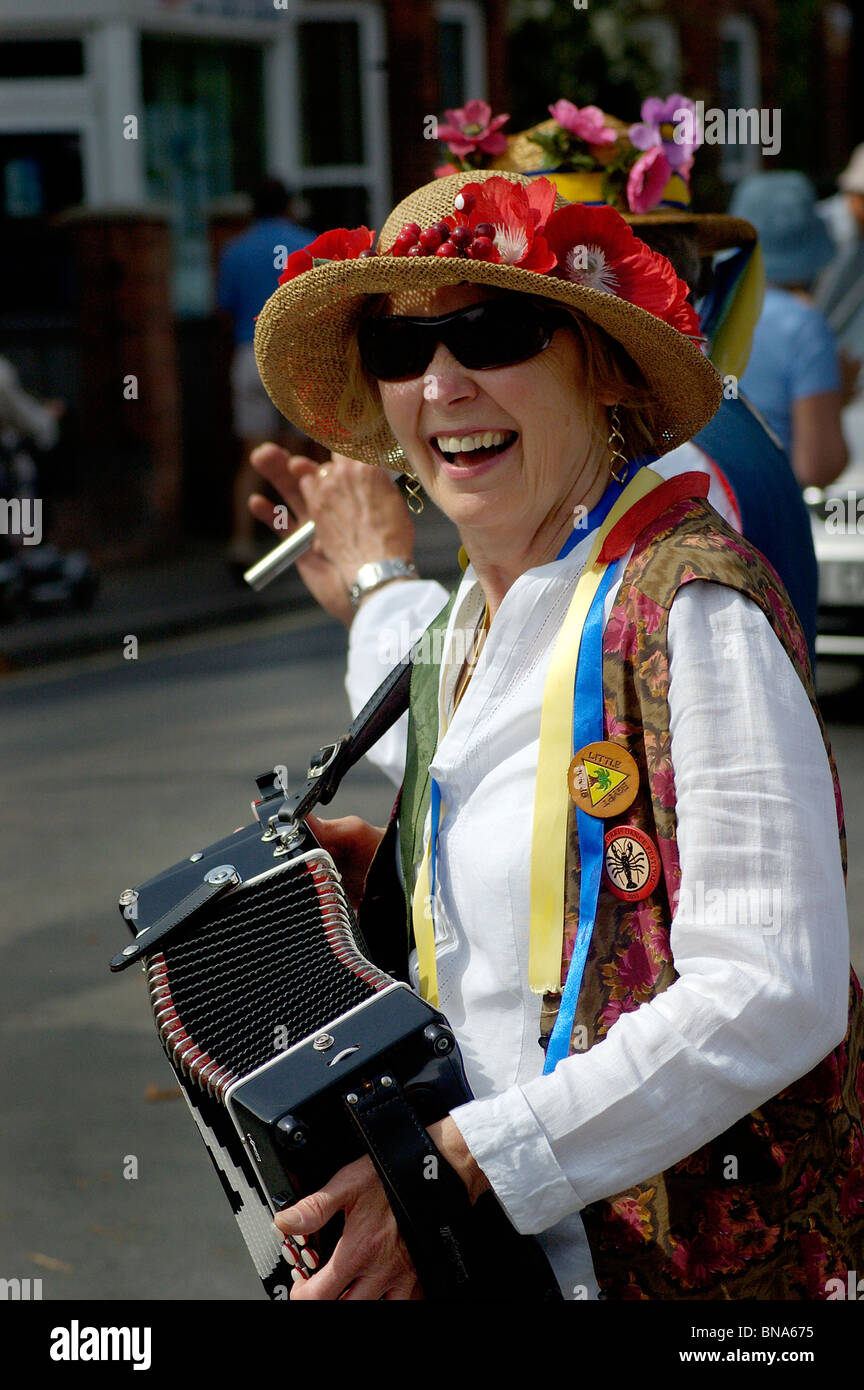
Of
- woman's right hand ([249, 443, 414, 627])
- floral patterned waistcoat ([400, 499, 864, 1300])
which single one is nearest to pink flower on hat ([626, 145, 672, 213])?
woman's right hand ([249, 443, 414, 627])

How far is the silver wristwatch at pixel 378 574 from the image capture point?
2922mm

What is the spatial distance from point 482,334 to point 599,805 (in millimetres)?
570

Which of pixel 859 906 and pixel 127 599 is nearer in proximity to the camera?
pixel 859 906

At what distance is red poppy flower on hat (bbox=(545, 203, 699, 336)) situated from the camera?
201 cm

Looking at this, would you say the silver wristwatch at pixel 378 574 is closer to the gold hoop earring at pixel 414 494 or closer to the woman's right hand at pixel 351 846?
the gold hoop earring at pixel 414 494

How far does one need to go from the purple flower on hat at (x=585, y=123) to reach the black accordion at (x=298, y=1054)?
5.60 feet

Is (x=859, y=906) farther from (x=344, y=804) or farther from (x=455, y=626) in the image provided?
(x=455, y=626)

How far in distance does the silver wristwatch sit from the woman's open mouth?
0.82 metres

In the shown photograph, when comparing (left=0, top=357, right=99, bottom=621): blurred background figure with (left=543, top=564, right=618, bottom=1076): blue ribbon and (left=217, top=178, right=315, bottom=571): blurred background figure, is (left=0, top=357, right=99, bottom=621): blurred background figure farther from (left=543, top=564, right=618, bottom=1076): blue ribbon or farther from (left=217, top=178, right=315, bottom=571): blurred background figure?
(left=543, top=564, right=618, bottom=1076): blue ribbon

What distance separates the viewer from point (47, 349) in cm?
1407

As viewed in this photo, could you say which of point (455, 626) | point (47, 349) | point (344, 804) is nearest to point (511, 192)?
point (455, 626)

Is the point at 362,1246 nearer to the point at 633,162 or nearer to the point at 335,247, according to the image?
the point at 335,247
